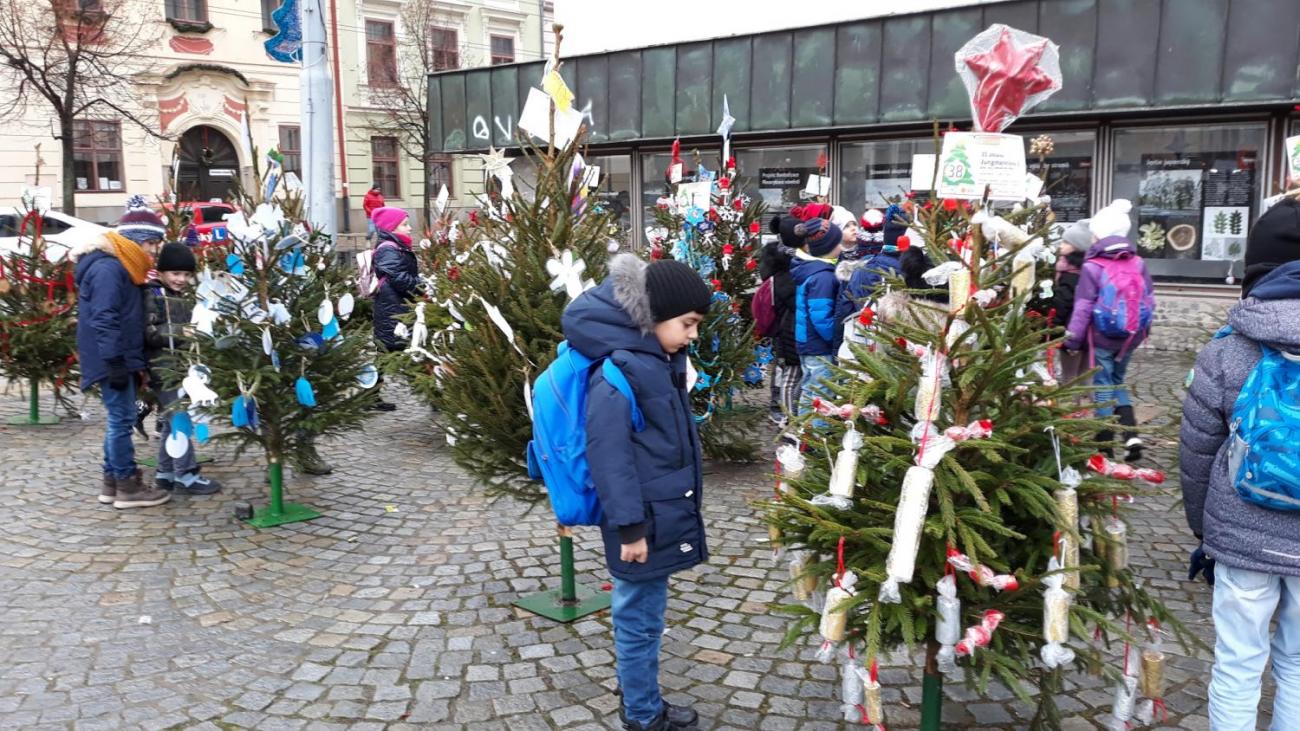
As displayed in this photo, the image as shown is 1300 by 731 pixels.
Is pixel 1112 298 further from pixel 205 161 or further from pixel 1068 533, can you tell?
pixel 205 161

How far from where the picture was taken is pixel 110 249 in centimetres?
598

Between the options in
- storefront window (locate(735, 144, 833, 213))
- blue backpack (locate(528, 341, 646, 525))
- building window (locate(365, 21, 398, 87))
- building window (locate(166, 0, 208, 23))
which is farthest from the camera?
building window (locate(365, 21, 398, 87))

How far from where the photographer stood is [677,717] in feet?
11.5

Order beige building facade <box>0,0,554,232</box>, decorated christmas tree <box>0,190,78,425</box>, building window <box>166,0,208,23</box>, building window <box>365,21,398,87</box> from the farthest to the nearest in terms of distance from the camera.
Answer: building window <box>365,21,398,87</box>, building window <box>166,0,208,23</box>, beige building facade <box>0,0,554,232</box>, decorated christmas tree <box>0,190,78,425</box>

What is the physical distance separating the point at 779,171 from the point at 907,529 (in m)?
12.9

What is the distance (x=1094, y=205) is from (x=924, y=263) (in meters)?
7.65

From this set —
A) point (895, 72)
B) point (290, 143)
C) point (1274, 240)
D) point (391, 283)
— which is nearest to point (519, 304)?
point (1274, 240)

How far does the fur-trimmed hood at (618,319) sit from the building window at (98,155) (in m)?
27.1

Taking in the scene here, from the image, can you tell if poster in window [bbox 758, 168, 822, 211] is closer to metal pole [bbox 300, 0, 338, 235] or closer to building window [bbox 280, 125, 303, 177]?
metal pole [bbox 300, 0, 338, 235]

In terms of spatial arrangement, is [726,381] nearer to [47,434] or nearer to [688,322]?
[688,322]

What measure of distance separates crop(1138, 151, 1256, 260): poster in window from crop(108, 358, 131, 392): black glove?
11.3 metres

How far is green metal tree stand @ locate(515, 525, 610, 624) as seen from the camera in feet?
15.0

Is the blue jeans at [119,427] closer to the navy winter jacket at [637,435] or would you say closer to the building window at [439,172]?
the navy winter jacket at [637,435]

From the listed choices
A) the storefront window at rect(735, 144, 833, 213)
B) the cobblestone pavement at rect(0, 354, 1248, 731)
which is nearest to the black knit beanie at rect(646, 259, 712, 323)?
the cobblestone pavement at rect(0, 354, 1248, 731)
